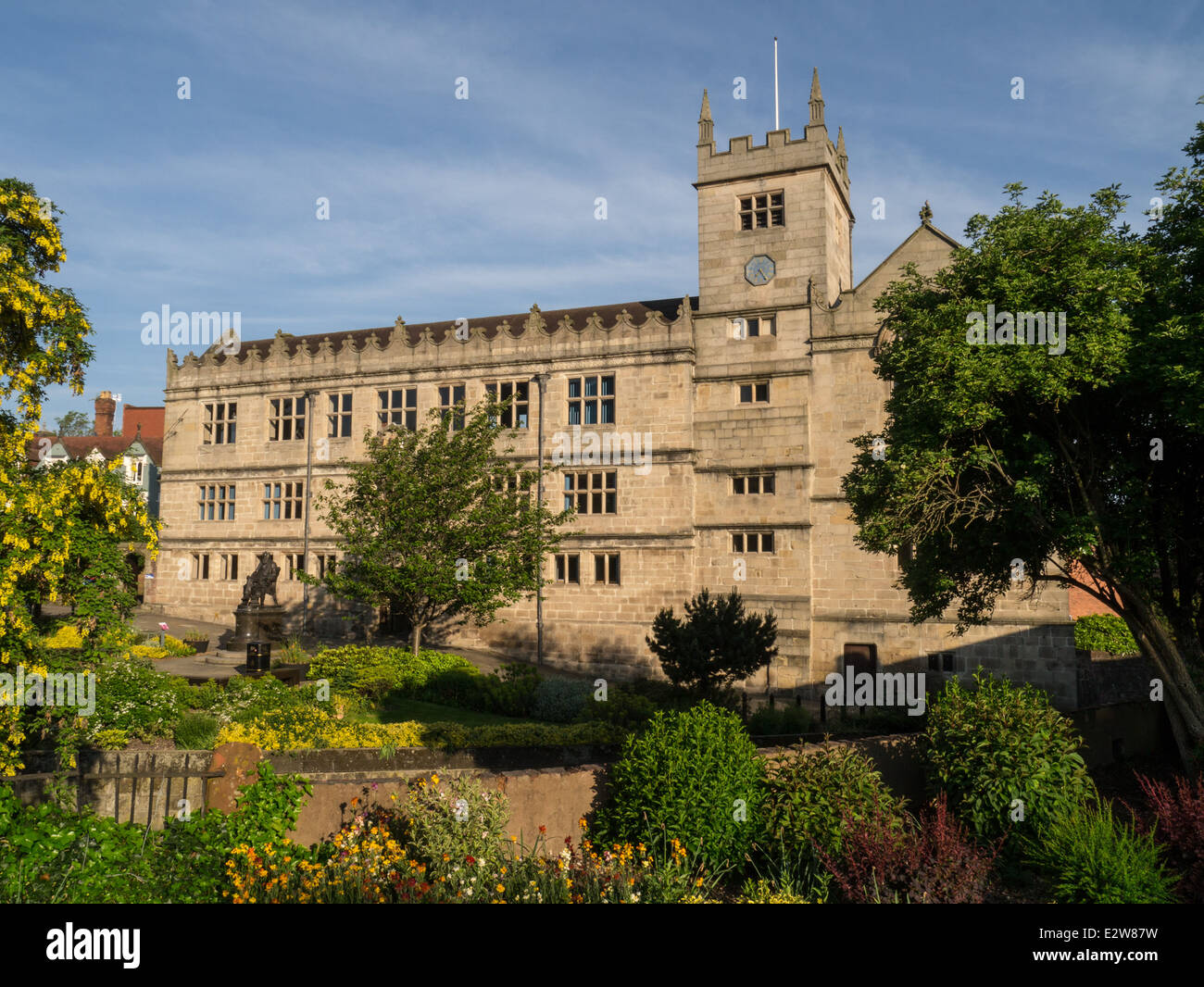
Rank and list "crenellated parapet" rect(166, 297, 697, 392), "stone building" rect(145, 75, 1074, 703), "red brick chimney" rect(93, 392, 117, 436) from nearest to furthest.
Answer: "stone building" rect(145, 75, 1074, 703), "crenellated parapet" rect(166, 297, 697, 392), "red brick chimney" rect(93, 392, 117, 436)

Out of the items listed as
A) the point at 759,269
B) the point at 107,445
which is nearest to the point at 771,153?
the point at 759,269

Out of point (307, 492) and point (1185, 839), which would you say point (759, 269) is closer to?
point (307, 492)

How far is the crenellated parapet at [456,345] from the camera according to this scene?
33.6m

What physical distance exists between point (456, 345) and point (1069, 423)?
2612cm

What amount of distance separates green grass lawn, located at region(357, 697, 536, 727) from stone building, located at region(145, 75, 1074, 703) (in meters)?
10.1

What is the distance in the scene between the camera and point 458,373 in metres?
35.9

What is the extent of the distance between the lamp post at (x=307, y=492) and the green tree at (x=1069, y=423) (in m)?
27.5

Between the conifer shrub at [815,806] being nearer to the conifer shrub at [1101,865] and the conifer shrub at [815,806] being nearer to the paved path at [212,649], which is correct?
the conifer shrub at [1101,865]

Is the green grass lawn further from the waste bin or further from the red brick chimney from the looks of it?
the red brick chimney

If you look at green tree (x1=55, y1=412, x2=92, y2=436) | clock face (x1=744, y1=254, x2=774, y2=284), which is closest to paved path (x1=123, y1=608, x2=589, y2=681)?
clock face (x1=744, y1=254, x2=774, y2=284)

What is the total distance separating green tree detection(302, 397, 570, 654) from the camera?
89.6 ft

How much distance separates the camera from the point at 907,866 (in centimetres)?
996
